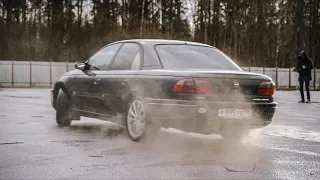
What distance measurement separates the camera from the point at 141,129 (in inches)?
294

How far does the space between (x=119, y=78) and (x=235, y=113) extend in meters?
1.86

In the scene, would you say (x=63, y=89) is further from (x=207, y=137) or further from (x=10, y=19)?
(x=10, y=19)

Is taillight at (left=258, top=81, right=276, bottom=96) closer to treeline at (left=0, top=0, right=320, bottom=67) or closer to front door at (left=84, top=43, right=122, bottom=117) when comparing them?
front door at (left=84, top=43, right=122, bottom=117)

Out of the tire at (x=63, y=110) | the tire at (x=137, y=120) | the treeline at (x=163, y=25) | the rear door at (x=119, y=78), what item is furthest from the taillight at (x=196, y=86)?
the treeline at (x=163, y=25)

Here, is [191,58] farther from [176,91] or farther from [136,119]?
[136,119]

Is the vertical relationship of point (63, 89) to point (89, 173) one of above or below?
above

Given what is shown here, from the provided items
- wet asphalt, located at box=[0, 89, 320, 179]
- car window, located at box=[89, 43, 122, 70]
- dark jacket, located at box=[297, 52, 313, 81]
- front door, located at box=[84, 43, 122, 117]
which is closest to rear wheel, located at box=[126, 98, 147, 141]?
wet asphalt, located at box=[0, 89, 320, 179]

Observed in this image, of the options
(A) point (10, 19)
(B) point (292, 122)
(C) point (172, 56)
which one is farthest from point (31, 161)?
(A) point (10, 19)

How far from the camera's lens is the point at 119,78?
313 inches

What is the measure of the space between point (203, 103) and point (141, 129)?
1.04 m

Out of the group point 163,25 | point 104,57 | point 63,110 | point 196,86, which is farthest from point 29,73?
point 196,86

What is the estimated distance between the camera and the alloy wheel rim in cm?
743

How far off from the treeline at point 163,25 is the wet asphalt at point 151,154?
102 feet

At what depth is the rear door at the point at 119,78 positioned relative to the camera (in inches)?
309
